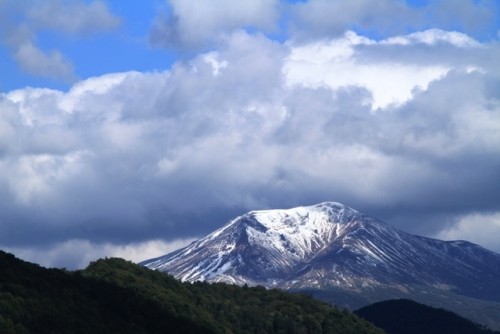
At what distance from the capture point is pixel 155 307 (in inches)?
7426

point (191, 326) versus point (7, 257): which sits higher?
point (7, 257)

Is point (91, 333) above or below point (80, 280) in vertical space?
below

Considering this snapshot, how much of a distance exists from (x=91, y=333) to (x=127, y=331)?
10548 millimetres

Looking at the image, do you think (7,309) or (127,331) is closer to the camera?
(7,309)

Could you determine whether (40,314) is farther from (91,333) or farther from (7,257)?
(7,257)

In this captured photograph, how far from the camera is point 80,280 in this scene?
186000mm

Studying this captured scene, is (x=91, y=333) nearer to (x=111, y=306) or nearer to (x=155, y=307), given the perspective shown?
(x=111, y=306)

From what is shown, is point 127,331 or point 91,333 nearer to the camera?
point 91,333

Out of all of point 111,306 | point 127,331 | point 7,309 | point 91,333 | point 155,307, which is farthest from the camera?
point 155,307

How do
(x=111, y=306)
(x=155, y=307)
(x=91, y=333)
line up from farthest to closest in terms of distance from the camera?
(x=155, y=307) → (x=111, y=306) → (x=91, y=333)

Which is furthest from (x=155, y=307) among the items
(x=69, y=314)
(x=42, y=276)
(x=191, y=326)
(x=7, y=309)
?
(x=7, y=309)

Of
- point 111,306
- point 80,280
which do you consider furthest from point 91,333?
point 80,280

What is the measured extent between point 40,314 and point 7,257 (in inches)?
1288

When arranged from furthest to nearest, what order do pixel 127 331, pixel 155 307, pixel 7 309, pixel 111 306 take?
1. pixel 155 307
2. pixel 111 306
3. pixel 127 331
4. pixel 7 309
